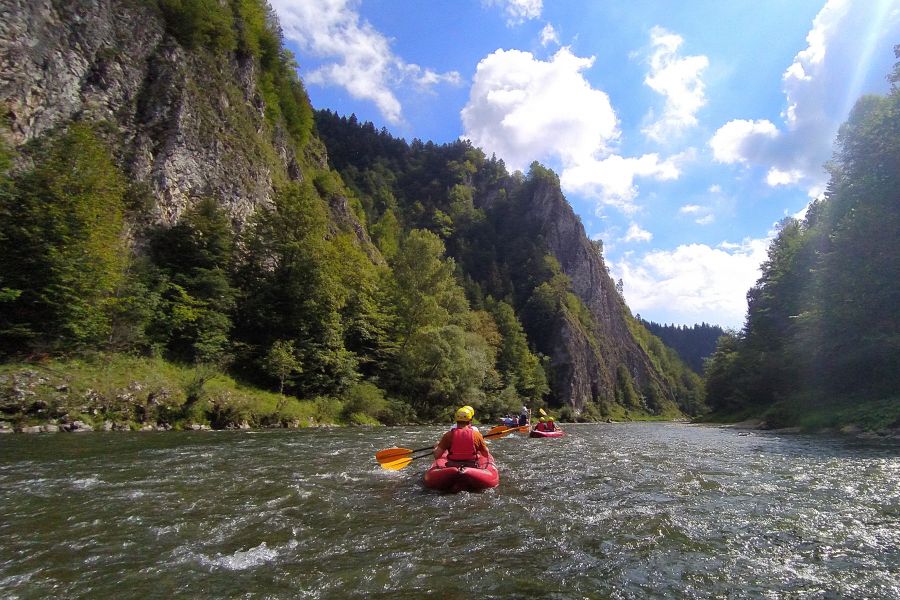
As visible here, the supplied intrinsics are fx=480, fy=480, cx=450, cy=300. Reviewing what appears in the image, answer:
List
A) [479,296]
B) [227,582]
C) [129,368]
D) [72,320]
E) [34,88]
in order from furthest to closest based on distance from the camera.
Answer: [479,296] → [34,88] → [129,368] → [72,320] → [227,582]

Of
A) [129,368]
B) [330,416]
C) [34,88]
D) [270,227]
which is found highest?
[34,88]

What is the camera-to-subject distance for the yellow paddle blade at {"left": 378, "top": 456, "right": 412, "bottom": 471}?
1114 cm

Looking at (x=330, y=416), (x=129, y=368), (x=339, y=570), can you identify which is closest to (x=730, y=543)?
(x=339, y=570)

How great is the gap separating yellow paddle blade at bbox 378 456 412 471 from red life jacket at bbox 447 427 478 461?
157cm

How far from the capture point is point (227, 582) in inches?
176

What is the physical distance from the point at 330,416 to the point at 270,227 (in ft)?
46.4

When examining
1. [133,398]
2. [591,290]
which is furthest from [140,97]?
[591,290]

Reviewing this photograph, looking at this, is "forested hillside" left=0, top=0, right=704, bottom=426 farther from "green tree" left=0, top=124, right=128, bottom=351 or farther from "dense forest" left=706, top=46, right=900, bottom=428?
"dense forest" left=706, top=46, right=900, bottom=428

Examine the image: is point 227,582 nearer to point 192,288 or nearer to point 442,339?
point 192,288

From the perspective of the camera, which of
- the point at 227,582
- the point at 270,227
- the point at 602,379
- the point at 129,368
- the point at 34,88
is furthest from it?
the point at 602,379

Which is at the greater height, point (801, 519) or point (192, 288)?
point (192, 288)

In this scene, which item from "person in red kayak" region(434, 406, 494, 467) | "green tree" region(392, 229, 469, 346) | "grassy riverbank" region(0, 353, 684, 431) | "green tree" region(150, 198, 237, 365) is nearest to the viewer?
"person in red kayak" region(434, 406, 494, 467)

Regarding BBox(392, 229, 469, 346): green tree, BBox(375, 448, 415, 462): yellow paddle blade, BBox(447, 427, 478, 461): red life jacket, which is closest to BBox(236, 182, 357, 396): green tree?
BBox(392, 229, 469, 346): green tree

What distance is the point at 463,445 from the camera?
1016 centimetres
